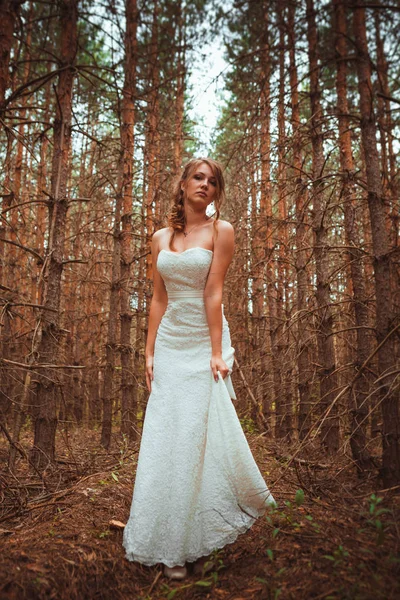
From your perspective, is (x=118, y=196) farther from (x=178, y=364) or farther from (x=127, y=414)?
(x=178, y=364)

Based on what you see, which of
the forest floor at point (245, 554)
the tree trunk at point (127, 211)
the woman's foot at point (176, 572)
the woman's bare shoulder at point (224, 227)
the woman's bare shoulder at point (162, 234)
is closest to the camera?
the forest floor at point (245, 554)

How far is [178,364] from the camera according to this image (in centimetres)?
306

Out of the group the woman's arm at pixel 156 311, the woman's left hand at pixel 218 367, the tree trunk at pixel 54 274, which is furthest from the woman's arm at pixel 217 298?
the tree trunk at pixel 54 274

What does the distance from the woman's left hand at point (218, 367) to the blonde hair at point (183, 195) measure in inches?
35.4

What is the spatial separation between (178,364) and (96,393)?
11485mm

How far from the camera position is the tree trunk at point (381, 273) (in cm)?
314

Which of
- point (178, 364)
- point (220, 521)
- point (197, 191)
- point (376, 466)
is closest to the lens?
point (220, 521)

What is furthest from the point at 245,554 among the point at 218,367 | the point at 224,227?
the point at 224,227

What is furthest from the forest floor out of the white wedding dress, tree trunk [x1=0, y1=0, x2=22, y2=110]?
tree trunk [x1=0, y1=0, x2=22, y2=110]

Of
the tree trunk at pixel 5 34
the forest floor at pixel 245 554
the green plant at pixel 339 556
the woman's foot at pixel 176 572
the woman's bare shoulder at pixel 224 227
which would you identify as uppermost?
the tree trunk at pixel 5 34

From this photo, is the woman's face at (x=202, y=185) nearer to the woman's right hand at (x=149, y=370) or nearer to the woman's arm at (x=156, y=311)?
the woman's arm at (x=156, y=311)

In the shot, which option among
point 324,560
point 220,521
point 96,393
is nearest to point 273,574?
point 324,560

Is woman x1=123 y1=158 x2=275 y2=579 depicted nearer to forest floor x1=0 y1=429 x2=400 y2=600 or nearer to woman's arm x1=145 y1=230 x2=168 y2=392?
woman's arm x1=145 y1=230 x2=168 y2=392

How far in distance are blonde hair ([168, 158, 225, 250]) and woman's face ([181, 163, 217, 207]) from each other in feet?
0.09
